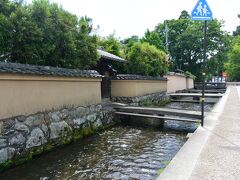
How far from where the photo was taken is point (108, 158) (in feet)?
25.6

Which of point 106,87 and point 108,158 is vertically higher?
point 106,87

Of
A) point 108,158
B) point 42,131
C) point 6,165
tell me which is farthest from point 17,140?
point 108,158

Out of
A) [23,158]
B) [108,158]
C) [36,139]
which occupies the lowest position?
[108,158]

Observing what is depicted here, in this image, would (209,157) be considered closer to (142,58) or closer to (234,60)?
(142,58)

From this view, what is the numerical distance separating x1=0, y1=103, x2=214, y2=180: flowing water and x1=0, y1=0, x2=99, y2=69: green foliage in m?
3.47

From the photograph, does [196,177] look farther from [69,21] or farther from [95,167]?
[69,21]

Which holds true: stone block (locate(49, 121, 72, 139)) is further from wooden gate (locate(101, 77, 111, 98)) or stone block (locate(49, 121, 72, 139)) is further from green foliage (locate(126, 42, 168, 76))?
green foliage (locate(126, 42, 168, 76))

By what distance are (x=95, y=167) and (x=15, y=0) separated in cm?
655

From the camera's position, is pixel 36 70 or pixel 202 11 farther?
pixel 202 11

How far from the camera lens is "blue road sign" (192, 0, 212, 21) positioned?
880cm

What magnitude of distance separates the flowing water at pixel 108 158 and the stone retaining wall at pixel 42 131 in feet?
1.07

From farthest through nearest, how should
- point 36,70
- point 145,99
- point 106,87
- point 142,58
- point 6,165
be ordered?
point 142,58, point 145,99, point 106,87, point 36,70, point 6,165

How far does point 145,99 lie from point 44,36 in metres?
11.3

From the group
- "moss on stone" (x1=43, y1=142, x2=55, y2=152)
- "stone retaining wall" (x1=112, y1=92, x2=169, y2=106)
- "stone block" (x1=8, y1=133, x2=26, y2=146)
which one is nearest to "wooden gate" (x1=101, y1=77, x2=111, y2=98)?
"stone retaining wall" (x1=112, y1=92, x2=169, y2=106)
